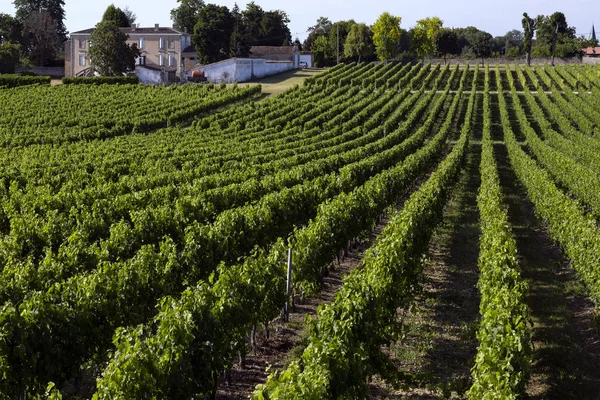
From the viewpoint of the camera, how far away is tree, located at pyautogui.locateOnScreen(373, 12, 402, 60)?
106 m

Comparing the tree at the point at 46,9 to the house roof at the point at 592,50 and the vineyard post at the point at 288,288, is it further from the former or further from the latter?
the vineyard post at the point at 288,288

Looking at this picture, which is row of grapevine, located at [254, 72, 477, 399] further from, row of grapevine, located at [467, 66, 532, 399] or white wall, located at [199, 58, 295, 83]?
white wall, located at [199, 58, 295, 83]

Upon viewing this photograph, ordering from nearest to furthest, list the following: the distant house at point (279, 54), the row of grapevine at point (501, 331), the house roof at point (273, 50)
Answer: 1. the row of grapevine at point (501, 331)
2. the distant house at point (279, 54)
3. the house roof at point (273, 50)

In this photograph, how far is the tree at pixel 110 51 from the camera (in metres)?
85.5

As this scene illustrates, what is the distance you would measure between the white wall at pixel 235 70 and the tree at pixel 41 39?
3251 cm

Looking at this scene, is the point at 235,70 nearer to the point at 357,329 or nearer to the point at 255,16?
the point at 255,16

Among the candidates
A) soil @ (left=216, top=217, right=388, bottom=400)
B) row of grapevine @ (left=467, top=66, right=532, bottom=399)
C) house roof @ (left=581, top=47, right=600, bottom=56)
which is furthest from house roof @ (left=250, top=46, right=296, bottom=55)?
row of grapevine @ (left=467, top=66, right=532, bottom=399)

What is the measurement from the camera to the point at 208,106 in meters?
66.0

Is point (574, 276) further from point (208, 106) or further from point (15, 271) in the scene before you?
point (208, 106)

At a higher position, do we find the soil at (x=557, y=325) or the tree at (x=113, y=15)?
the tree at (x=113, y=15)

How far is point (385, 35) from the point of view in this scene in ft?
349

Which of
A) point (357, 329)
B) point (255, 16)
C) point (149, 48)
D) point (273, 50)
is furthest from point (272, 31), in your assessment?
Result: point (357, 329)

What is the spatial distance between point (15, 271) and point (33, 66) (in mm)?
96660

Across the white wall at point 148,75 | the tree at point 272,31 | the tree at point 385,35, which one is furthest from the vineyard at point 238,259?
the tree at point 272,31
